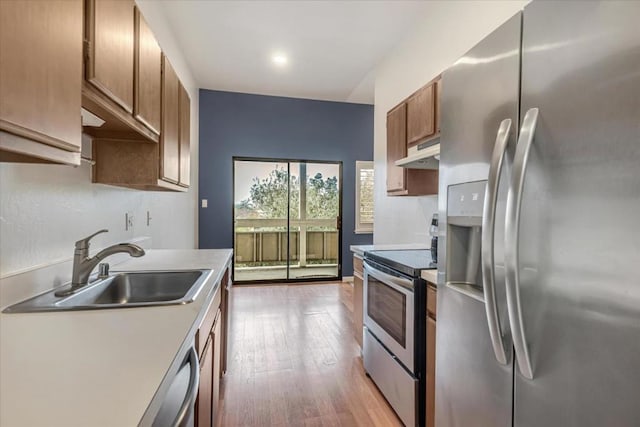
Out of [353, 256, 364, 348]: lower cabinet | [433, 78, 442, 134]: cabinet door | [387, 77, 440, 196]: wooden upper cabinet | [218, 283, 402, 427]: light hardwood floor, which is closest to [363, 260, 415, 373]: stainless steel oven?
[353, 256, 364, 348]: lower cabinet

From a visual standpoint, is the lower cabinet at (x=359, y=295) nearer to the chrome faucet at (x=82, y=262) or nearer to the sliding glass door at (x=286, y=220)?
the chrome faucet at (x=82, y=262)

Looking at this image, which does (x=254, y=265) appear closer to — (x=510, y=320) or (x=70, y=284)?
(x=70, y=284)

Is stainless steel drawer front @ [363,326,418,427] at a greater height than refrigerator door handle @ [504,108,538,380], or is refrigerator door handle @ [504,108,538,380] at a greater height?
refrigerator door handle @ [504,108,538,380]

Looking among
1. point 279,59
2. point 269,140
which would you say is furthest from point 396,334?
point 269,140

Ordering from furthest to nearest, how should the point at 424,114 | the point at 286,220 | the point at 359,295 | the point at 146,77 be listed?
1. the point at 286,220
2. the point at 359,295
3. the point at 424,114
4. the point at 146,77

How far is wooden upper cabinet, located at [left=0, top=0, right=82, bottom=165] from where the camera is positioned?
23.5 inches

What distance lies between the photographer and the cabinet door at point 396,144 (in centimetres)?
244

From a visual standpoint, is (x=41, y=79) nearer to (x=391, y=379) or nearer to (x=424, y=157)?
(x=424, y=157)

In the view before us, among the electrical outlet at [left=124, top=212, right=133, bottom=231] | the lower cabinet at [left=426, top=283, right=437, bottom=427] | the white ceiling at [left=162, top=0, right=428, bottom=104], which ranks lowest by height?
the lower cabinet at [left=426, top=283, right=437, bottom=427]

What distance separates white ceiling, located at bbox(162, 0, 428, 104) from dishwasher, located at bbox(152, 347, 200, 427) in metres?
2.86

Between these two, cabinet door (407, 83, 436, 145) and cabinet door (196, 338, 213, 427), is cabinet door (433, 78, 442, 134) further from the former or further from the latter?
cabinet door (196, 338, 213, 427)

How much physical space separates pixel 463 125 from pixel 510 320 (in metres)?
0.72

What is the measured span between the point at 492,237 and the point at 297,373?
1880 mm

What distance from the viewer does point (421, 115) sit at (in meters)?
2.16
